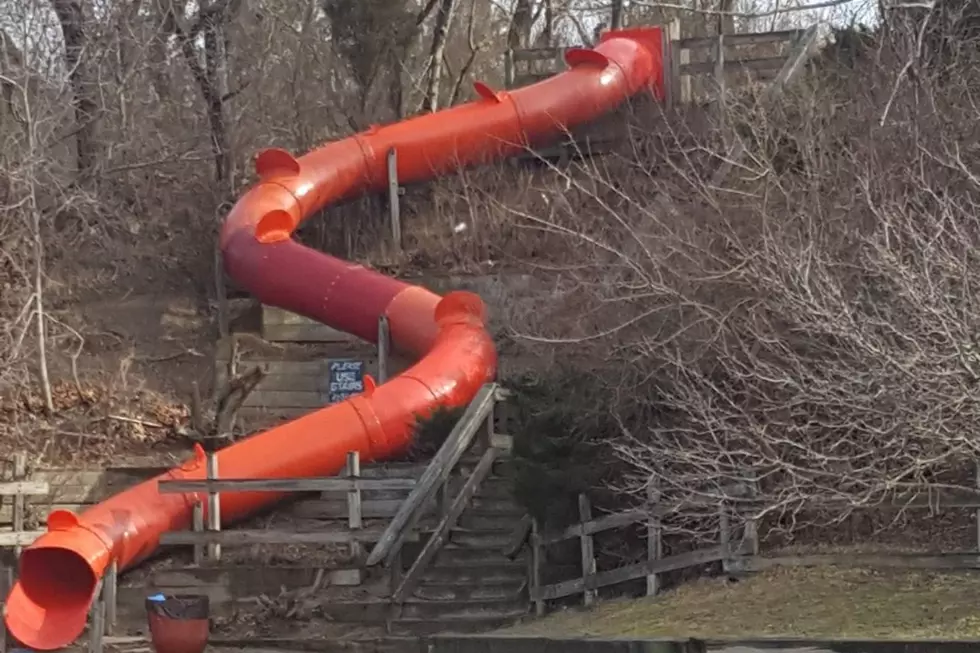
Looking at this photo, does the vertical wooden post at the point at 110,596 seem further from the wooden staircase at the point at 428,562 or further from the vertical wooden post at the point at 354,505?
the vertical wooden post at the point at 354,505

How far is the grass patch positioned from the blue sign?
6961mm

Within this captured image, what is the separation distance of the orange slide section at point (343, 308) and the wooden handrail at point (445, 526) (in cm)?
130

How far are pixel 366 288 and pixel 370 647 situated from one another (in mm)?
7116

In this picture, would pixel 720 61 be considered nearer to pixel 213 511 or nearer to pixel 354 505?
pixel 354 505

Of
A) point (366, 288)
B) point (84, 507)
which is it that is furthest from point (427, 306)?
point (84, 507)

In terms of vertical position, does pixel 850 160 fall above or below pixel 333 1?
below

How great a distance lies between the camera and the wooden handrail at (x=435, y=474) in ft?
46.1

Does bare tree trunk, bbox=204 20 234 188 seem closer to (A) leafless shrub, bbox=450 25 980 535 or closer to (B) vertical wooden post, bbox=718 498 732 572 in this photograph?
(A) leafless shrub, bbox=450 25 980 535

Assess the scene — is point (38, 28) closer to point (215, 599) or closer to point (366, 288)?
point (366, 288)

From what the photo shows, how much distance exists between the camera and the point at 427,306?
61.2 ft

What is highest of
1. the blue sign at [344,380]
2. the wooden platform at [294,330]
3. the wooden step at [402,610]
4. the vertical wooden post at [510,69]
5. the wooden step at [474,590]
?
the vertical wooden post at [510,69]

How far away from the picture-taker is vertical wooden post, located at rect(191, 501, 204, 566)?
1489 centimetres

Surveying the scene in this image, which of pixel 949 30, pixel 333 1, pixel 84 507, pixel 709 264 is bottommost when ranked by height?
pixel 84 507

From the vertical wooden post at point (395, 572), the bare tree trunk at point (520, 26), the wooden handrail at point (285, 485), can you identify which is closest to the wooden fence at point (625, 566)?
the vertical wooden post at point (395, 572)
